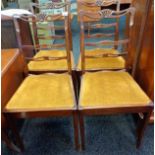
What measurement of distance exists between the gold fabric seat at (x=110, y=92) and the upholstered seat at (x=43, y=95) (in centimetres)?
11

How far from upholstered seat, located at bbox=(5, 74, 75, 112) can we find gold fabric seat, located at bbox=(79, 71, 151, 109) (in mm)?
107

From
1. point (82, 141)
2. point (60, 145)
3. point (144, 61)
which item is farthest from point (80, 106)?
point (144, 61)

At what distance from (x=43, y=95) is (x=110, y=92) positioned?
17.8 inches

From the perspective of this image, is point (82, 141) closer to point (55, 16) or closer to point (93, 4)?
point (55, 16)

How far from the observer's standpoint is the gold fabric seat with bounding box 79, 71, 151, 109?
1.03 meters

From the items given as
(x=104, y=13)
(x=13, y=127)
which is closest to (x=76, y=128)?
(x=13, y=127)

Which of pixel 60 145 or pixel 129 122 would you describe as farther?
pixel 129 122

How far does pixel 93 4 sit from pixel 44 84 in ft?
2.95

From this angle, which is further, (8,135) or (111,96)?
(8,135)

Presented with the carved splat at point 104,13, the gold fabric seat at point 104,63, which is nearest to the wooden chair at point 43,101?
the gold fabric seat at point 104,63

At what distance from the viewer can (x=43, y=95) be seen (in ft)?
3.65

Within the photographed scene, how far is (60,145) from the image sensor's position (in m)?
1.32

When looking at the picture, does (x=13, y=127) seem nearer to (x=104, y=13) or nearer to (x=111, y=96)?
(x=111, y=96)

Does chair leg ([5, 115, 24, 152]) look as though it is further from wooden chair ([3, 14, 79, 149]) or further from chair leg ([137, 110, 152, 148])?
chair leg ([137, 110, 152, 148])
